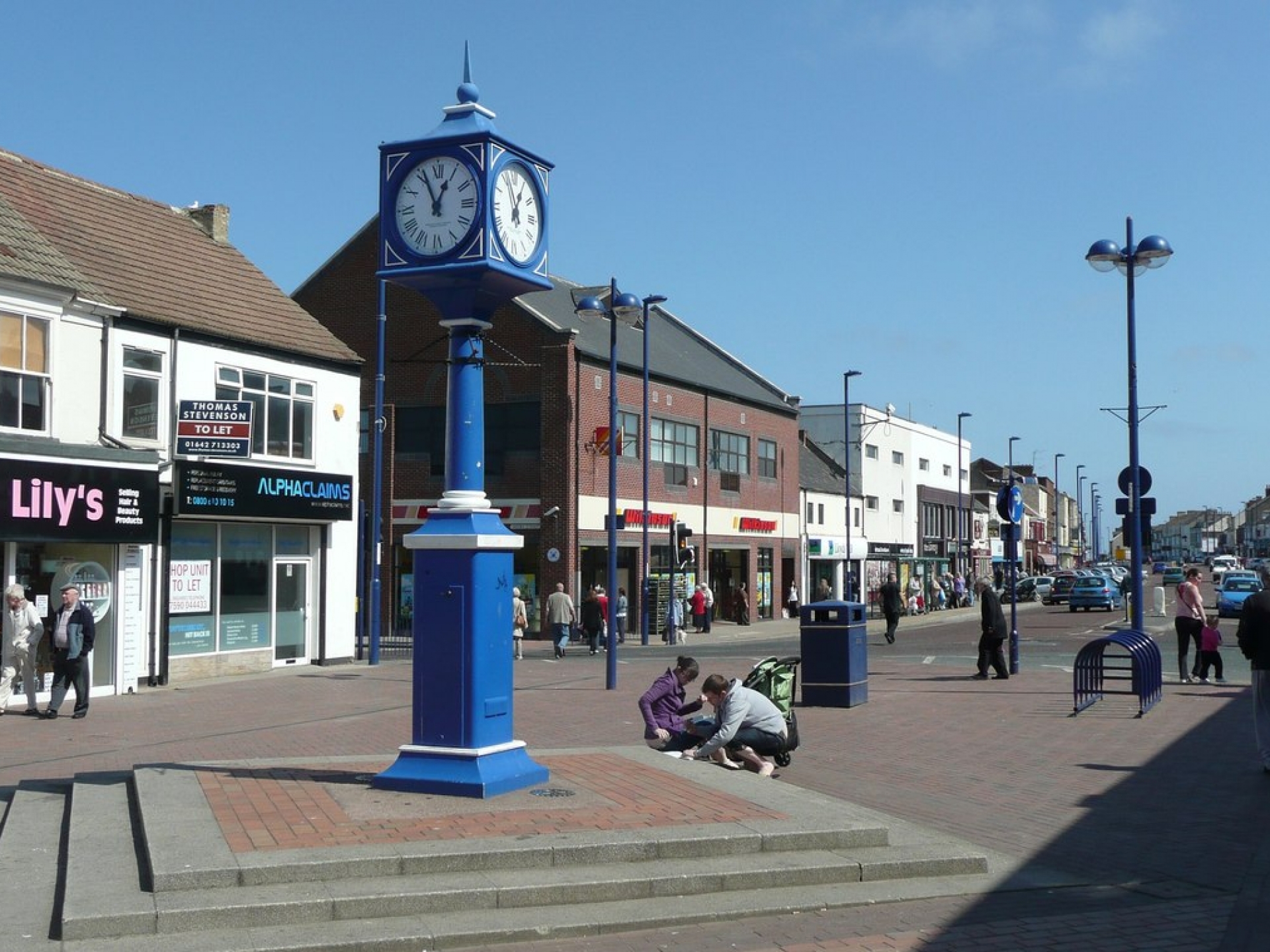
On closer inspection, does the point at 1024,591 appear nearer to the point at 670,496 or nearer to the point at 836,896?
the point at 670,496

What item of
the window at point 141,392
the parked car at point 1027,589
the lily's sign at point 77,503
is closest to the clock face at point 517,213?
the lily's sign at point 77,503

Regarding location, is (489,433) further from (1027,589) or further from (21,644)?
(1027,589)

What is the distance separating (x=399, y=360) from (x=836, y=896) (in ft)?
112

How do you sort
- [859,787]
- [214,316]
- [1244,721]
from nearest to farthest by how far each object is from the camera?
[859,787]
[1244,721]
[214,316]

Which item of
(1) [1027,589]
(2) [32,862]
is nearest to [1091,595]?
(1) [1027,589]

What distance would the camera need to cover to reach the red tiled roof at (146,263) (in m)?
21.6

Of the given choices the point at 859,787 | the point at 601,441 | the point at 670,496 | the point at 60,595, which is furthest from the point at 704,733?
the point at 670,496

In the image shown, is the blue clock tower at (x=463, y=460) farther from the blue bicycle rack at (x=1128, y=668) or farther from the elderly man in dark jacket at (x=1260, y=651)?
the blue bicycle rack at (x=1128, y=668)

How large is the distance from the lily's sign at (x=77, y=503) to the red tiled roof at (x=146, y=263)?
9.16 feet

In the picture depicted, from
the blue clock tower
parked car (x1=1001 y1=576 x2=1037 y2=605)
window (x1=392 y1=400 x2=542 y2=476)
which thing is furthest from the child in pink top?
parked car (x1=1001 y1=576 x2=1037 y2=605)

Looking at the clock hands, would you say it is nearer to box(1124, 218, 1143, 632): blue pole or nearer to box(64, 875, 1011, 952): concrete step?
box(64, 875, 1011, 952): concrete step

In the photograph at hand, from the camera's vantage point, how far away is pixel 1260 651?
12055 millimetres

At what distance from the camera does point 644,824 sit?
28.5 ft

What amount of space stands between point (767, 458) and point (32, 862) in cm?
4546
